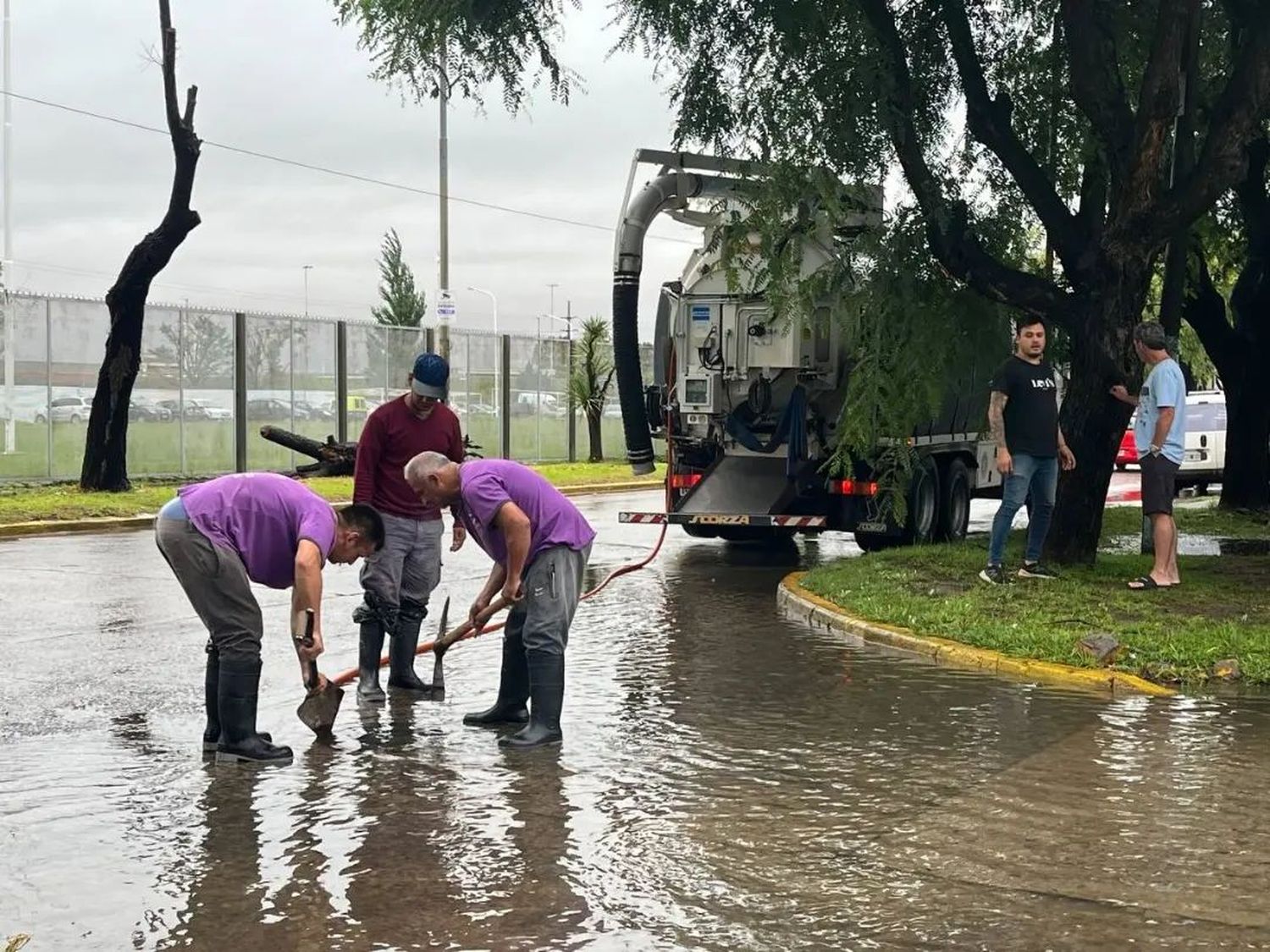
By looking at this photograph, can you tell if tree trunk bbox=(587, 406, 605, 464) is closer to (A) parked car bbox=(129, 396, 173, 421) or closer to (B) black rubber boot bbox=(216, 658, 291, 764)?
(A) parked car bbox=(129, 396, 173, 421)

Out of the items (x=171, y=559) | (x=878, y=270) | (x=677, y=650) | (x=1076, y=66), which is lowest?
(x=677, y=650)

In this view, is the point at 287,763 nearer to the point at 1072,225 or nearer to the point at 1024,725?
the point at 1024,725

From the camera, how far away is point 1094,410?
12664mm

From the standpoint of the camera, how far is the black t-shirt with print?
1191 cm

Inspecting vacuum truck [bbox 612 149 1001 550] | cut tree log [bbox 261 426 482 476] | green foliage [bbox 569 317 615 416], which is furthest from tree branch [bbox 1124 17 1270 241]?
green foliage [bbox 569 317 615 416]

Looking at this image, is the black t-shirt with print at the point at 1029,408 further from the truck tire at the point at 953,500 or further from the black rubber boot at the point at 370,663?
the black rubber boot at the point at 370,663

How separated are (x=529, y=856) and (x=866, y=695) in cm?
340

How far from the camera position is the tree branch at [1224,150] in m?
12.0

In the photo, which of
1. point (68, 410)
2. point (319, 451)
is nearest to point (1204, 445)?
point (319, 451)

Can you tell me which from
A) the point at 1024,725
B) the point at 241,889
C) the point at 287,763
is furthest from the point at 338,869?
the point at 1024,725

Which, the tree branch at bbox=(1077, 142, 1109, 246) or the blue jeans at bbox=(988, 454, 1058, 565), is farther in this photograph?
the tree branch at bbox=(1077, 142, 1109, 246)

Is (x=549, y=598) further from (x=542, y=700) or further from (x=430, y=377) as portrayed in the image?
(x=430, y=377)

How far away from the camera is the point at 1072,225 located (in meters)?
13.1

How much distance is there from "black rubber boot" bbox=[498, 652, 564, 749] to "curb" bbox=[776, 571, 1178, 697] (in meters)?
3.10
